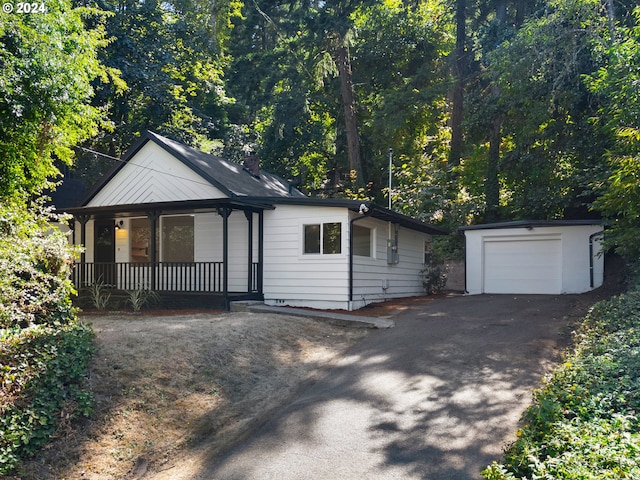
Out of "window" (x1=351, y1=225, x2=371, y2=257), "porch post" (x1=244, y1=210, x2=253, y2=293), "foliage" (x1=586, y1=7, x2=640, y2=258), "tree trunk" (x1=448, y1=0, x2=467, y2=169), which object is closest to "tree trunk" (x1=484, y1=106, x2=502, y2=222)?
"tree trunk" (x1=448, y1=0, x2=467, y2=169)

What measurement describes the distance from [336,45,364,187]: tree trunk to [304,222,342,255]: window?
11.2 m

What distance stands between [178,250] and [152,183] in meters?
2.04

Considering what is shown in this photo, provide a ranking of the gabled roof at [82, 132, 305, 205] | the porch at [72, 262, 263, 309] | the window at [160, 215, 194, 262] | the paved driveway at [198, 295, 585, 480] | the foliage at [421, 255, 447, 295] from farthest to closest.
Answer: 1. the foliage at [421, 255, 447, 295]
2. the window at [160, 215, 194, 262]
3. the gabled roof at [82, 132, 305, 205]
4. the porch at [72, 262, 263, 309]
5. the paved driveway at [198, 295, 585, 480]

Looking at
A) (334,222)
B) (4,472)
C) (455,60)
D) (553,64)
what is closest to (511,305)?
(334,222)

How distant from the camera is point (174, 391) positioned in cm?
624

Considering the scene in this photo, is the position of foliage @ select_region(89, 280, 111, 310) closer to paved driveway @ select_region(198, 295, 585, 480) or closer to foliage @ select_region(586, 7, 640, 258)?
paved driveway @ select_region(198, 295, 585, 480)

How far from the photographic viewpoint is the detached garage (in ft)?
51.4

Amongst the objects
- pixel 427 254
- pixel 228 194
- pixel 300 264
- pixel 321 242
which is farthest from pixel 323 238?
pixel 427 254

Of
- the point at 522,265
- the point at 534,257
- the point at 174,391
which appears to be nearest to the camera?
the point at 174,391

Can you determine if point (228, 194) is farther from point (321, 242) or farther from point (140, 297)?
point (140, 297)

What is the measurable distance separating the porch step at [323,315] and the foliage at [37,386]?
5.41 m

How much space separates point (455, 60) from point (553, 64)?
8.78 metres

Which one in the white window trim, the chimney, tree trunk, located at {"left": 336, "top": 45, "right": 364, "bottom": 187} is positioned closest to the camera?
the white window trim

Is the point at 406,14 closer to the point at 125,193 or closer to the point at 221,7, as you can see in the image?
the point at 221,7
